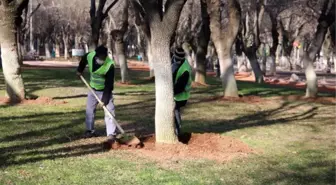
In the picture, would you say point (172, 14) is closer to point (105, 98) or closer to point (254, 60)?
point (105, 98)

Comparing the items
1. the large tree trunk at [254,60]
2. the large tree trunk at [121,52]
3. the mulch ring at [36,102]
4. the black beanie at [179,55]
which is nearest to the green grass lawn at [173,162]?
the mulch ring at [36,102]

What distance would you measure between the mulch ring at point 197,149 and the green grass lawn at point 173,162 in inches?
9.5

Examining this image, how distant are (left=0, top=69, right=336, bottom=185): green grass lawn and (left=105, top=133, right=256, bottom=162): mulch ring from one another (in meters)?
0.24

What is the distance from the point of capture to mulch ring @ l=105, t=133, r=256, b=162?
7762 mm

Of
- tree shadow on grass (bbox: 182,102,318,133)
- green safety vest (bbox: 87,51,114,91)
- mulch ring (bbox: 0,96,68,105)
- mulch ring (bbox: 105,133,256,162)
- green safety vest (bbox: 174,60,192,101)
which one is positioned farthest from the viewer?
mulch ring (bbox: 0,96,68,105)

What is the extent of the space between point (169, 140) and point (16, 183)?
119 inches

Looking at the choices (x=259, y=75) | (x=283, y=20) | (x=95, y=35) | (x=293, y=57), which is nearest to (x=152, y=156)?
(x=95, y=35)

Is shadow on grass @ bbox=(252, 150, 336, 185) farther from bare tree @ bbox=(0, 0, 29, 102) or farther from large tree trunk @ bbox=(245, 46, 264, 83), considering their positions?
large tree trunk @ bbox=(245, 46, 264, 83)

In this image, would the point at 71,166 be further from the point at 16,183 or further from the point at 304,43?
the point at 304,43

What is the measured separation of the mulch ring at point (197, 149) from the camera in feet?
25.5

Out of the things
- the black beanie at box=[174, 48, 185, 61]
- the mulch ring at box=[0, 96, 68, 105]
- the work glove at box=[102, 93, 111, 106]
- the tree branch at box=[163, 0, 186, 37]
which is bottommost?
the mulch ring at box=[0, 96, 68, 105]

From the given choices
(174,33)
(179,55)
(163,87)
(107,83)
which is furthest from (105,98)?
(174,33)

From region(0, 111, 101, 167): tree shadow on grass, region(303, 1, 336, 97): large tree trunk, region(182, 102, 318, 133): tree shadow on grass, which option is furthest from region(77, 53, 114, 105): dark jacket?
region(303, 1, 336, 97): large tree trunk

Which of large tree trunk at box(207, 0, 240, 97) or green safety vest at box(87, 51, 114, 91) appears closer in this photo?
green safety vest at box(87, 51, 114, 91)
